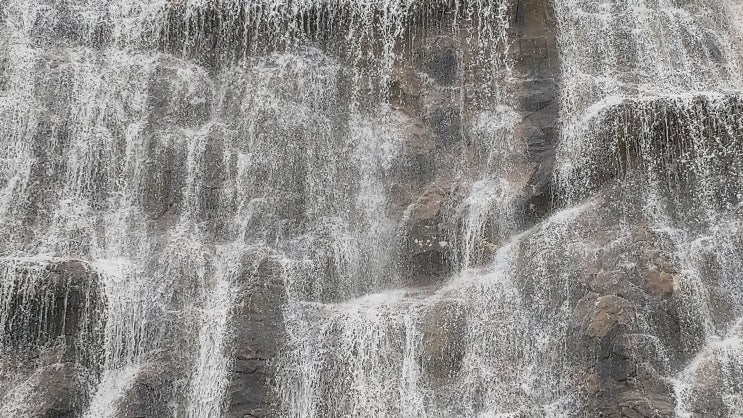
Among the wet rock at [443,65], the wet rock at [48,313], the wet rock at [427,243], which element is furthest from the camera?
the wet rock at [443,65]

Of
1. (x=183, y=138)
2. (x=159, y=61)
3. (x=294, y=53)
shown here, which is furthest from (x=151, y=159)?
(x=294, y=53)

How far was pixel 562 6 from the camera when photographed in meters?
16.0

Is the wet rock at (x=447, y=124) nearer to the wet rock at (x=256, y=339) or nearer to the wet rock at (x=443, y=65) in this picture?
the wet rock at (x=443, y=65)

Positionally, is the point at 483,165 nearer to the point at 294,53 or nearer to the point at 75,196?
the point at 294,53

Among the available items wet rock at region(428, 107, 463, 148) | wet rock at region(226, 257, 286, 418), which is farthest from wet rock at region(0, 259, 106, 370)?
wet rock at region(428, 107, 463, 148)

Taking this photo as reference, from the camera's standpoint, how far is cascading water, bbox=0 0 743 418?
1134 centimetres

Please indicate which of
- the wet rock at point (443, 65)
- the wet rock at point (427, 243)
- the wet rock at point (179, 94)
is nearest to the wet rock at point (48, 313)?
the wet rock at point (179, 94)

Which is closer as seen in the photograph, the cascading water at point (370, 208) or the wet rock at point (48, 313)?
the cascading water at point (370, 208)

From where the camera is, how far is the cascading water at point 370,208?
1134cm

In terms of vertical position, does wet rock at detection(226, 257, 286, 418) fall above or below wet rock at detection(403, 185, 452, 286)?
below

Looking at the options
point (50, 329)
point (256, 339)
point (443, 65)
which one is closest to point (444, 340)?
point (256, 339)

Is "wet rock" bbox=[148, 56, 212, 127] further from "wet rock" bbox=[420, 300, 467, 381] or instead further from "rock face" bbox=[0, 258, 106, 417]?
"wet rock" bbox=[420, 300, 467, 381]

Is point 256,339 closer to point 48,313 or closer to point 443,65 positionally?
point 48,313

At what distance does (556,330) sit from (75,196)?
25.4 ft
